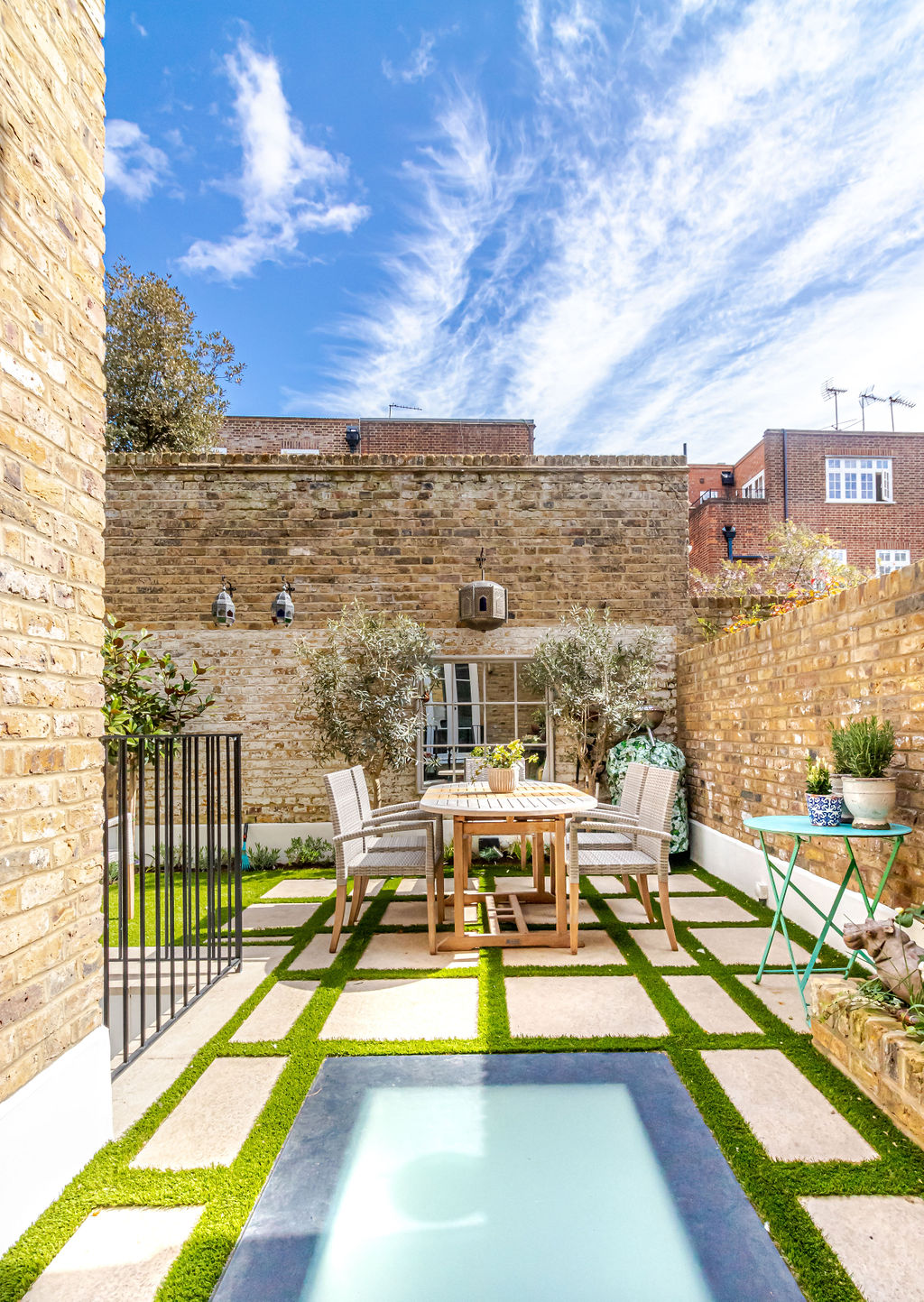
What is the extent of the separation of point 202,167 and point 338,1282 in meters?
9.06

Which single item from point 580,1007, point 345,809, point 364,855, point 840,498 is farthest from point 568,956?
point 840,498

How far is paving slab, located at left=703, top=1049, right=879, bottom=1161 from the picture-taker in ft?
6.39

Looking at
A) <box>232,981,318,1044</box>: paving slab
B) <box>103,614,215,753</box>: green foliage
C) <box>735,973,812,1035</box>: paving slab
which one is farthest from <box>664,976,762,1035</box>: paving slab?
<box>103,614,215,753</box>: green foliage

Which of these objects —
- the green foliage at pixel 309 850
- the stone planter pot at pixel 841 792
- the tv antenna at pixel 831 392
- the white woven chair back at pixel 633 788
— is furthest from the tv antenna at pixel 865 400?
the stone planter pot at pixel 841 792

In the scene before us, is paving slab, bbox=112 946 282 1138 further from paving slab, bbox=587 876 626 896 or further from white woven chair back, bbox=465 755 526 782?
paving slab, bbox=587 876 626 896

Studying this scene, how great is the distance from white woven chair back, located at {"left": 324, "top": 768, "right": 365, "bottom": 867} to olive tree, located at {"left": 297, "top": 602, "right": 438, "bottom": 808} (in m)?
1.45

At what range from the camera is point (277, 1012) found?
3.03 metres

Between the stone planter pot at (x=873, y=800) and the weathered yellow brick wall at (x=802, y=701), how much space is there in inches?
5.8

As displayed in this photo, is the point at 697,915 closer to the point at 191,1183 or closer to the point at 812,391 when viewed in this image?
the point at 191,1183

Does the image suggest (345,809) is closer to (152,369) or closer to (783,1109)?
(783,1109)

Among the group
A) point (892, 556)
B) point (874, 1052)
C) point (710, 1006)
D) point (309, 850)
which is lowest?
point (309, 850)

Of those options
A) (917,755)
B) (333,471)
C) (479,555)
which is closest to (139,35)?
(333,471)

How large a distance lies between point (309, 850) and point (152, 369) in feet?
19.4

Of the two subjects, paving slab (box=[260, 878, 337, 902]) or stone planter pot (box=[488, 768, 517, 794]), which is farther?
paving slab (box=[260, 878, 337, 902])
